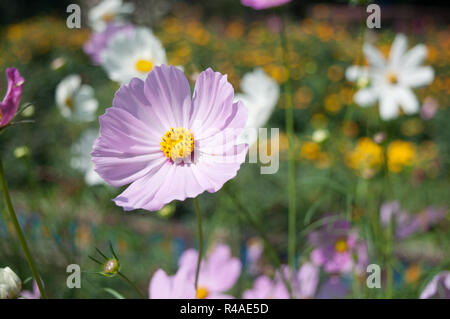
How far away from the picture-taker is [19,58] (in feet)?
8.93

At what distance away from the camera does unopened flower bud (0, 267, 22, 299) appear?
13.0 inches

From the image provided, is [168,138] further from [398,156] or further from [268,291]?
[398,156]

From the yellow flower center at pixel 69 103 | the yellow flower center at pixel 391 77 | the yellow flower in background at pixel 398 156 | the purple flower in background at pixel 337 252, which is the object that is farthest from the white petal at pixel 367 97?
the yellow flower in background at pixel 398 156

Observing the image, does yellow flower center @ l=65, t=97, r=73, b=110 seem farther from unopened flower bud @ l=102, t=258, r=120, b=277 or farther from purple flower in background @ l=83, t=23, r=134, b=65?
unopened flower bud @ l=102, t=258, r=120, b=277

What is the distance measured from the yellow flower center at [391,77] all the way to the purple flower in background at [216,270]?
1.67ft

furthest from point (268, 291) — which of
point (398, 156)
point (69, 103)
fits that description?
point (398, 156)

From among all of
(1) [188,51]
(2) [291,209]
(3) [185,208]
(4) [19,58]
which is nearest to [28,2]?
(4) [19,58]

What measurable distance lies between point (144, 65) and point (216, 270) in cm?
33

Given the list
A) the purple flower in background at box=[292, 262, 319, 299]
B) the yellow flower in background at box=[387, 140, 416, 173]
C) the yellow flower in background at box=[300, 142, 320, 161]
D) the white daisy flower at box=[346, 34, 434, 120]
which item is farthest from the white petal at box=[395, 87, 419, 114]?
the yellow flower in background at box=[300, 142, 320, 161]

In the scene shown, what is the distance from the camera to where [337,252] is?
63cm

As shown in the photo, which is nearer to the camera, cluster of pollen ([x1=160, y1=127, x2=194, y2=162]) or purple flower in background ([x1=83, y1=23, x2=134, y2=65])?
cluster of pollen ([x1=160, y1=127, x2=194, y2=162])

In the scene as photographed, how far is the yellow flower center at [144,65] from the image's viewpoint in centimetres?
70

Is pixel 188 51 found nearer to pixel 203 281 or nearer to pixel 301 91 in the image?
pixel 301 91

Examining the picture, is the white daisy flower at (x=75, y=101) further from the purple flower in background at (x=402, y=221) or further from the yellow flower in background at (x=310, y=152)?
the yellow flower in background at (x=310, y=152)
